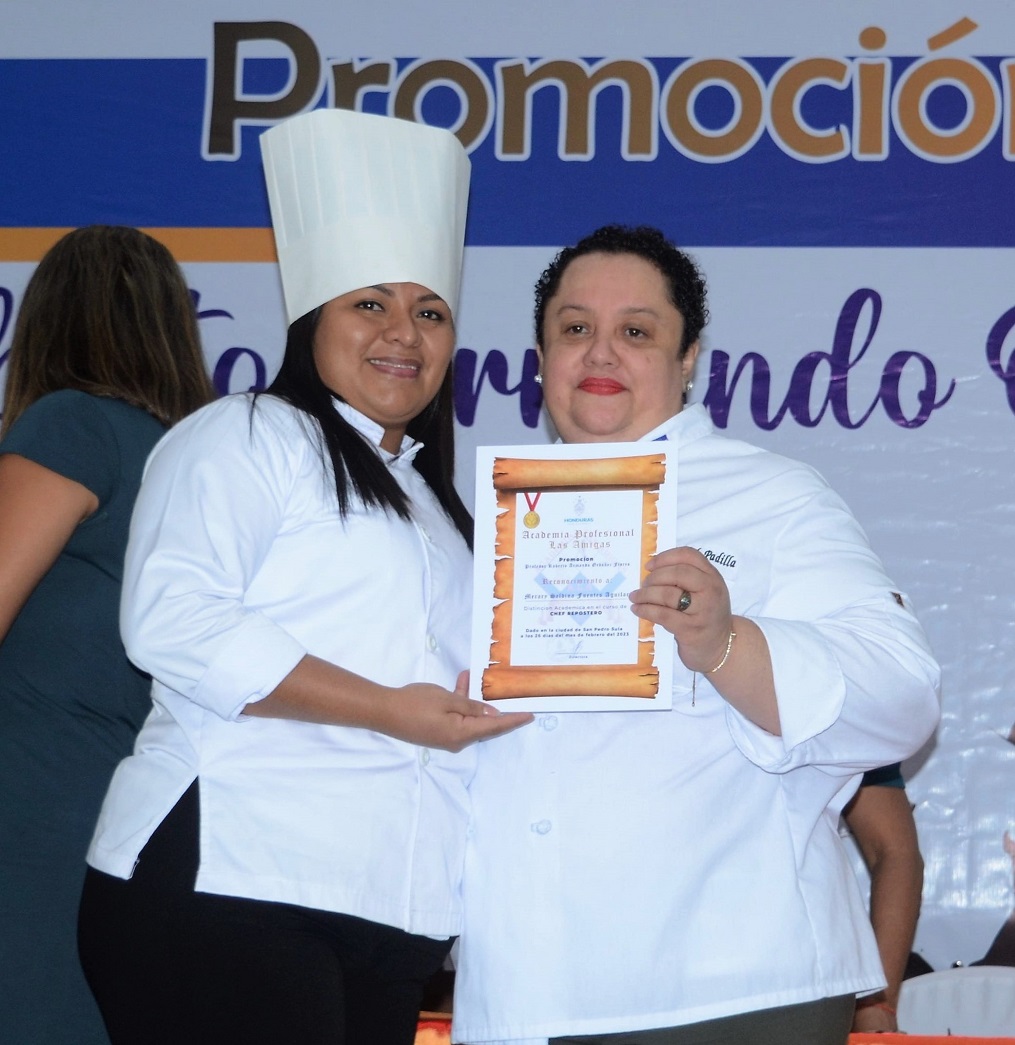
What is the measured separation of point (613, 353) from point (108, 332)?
2.52 ft

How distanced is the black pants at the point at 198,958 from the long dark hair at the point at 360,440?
436mm

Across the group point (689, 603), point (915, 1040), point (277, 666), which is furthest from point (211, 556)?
point (915, 1040)

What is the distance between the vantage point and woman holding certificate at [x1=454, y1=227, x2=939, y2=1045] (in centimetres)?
168

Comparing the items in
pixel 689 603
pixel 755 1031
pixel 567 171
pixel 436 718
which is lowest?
pixel 755 1031

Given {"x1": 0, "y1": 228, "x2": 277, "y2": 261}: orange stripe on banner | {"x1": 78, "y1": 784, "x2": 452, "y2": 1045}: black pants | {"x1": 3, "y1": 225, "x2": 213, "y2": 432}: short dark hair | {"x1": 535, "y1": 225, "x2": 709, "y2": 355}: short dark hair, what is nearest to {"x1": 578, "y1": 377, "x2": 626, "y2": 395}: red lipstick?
{"x1": 535, "y1": 225, "x2": 709, "y2": 355}: short dark hair

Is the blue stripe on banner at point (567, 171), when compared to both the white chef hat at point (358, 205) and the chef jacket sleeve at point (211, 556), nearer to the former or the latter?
the white chef hat at point (358, 205)

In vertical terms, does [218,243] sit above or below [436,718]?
above

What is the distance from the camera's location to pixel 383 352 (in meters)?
2.04

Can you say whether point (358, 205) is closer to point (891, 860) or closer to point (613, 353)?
point (613, 353)

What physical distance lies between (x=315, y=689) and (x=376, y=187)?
833 mm

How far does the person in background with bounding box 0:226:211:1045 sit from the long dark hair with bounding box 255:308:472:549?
0.25 meters

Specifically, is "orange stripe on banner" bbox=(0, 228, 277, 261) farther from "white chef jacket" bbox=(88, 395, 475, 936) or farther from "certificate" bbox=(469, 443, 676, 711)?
"certificate" bbox=(469, 443, 676, 711)

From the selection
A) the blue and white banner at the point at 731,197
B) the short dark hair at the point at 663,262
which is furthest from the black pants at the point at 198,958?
the blue and white banner at the point at 731,197

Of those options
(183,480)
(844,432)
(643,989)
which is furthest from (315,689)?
(844,432)
